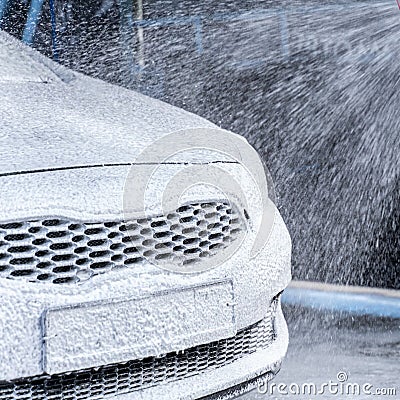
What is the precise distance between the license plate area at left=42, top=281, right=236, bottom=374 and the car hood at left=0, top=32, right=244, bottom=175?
370 mm

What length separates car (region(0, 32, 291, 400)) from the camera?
201 centimetres

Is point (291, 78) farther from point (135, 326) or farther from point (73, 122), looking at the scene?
point (135, 326)

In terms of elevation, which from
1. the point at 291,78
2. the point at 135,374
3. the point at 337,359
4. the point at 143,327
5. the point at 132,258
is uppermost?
the point at 132,258

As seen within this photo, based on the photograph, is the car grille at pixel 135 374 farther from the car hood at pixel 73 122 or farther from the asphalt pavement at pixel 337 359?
the asphalt pavement at pixel 337 359

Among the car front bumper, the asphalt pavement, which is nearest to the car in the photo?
the car front bumper

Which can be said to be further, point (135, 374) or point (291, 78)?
point (291, 78)

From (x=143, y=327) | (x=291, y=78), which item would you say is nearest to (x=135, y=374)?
(x=143, y=327)

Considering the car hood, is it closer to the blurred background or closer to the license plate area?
the license plate area

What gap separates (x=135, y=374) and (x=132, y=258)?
0.30m

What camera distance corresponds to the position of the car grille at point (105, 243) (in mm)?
2002

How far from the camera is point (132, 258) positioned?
7.01 feet

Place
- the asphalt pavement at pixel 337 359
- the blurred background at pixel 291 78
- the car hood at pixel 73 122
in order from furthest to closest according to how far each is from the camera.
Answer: the blurred background at pixel 291 78 < the asphalt pavement at pixel 337 359 < the car hood at pixel 73 122

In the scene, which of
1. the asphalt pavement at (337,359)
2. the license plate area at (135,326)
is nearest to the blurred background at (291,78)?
the asphalt pavement at (337,359)

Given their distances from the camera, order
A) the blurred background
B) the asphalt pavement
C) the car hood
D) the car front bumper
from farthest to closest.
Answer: the blurred background
the asphalt pavement
the car hood
the car front bumper
